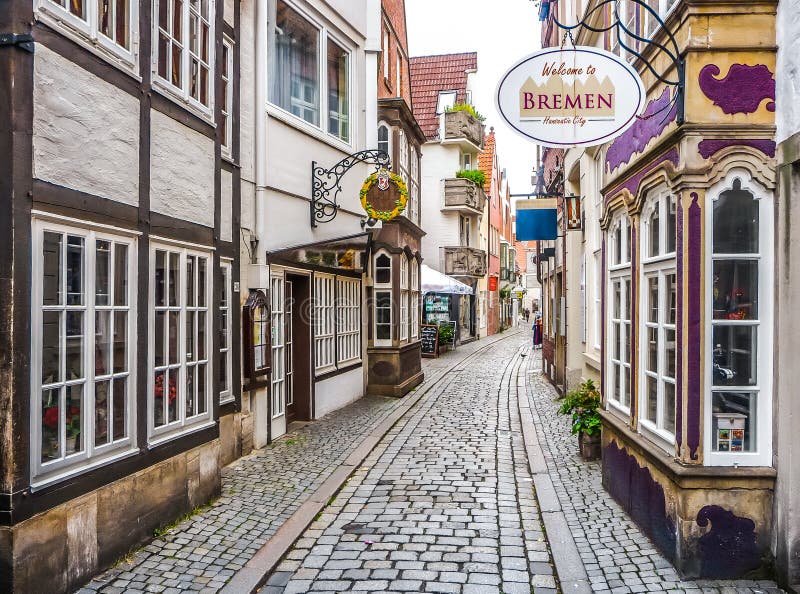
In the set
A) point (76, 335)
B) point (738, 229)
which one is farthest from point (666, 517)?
point (76, 335)

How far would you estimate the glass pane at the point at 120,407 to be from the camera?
5.54 metres

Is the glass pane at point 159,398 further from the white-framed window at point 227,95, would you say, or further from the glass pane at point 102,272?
the white-framed window at point 227,95

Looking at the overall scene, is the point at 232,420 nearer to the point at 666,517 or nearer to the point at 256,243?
the point at 256,243

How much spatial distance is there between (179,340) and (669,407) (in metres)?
4.14

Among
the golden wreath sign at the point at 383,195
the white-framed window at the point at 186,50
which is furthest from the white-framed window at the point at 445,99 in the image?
the white-framed window at the point at 186,50

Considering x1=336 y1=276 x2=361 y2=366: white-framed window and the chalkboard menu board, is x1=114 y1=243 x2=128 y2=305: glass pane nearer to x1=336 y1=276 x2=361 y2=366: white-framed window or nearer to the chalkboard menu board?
x1=336 y1=276 x2=361 y2=366: white-framed window

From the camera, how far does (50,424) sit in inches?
187

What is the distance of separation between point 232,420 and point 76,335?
12.9ft

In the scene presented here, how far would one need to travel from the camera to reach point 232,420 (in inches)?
344

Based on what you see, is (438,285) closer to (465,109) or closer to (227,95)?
(465,109)

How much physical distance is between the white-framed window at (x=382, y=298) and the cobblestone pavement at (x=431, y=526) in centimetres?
436

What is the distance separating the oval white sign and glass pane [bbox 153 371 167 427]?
3570 mm

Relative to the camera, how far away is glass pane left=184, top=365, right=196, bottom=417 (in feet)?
22.0

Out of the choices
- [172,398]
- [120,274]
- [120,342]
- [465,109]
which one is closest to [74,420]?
[120,342]
